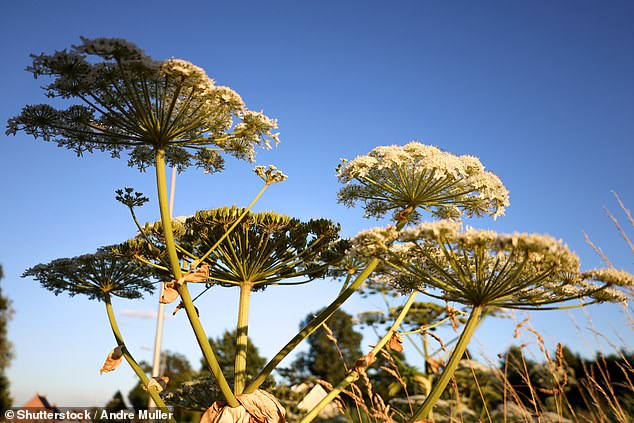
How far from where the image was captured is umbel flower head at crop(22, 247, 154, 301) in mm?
6691

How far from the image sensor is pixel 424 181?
6027mm

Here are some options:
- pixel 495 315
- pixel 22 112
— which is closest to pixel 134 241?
pixel 22 112

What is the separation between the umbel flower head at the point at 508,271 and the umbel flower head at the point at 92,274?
13.3 feet

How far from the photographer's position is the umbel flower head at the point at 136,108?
465 cm

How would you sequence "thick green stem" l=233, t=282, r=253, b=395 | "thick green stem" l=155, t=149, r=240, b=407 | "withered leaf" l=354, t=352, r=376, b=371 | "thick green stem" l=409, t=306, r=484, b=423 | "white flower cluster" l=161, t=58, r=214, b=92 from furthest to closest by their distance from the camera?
"thick green stem" l=233, t=282, r=253, b=395, "withered leaf" l=354, t=352, r=376, b=371, "thick green stem" l=155, t=149, r=240, b=407, "white flower cluster" l=161, t=58, r=214, b=92, "thick green stem" l=409, t=306, r=484, b=423

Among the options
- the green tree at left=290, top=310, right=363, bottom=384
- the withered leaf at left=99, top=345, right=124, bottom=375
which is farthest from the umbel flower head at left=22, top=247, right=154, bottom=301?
the green tree at left=290, top=310, right=363, bottom=384

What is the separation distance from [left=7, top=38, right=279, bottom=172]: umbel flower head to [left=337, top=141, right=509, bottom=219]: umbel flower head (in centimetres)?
128

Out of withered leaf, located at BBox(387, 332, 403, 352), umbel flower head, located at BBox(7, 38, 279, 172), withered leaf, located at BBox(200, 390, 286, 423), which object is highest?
umbel flower head, located at BBox(7, 38, 279, 172)

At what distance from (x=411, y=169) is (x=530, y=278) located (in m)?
2.30

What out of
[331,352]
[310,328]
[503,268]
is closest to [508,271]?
[503,268]

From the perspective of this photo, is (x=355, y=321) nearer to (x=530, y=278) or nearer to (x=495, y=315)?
(x=495, y=315)

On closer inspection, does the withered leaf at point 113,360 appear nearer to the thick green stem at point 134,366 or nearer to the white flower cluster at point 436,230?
the thick green stem at point 134,366

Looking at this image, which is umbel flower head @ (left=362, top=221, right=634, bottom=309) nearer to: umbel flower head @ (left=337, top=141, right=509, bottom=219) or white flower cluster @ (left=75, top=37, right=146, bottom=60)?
umbel flower head @ (left=337, top=141, right=509, bottom=219)

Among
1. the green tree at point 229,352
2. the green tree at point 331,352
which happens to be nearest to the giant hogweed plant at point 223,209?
the green tree at point 229,352
